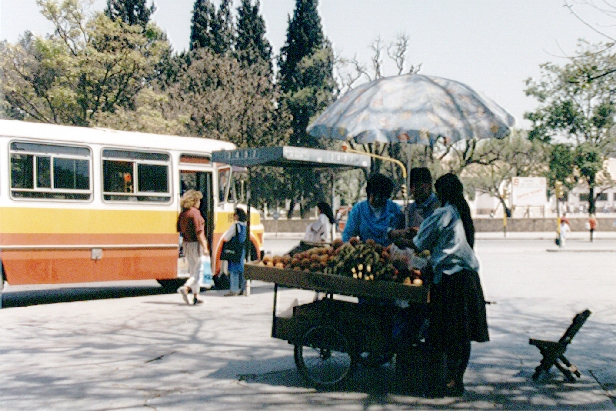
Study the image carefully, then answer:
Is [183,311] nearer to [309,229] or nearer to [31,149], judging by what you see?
[309,229]

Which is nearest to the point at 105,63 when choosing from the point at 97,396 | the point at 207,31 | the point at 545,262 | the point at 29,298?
the point at 29,298

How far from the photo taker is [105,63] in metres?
26.3

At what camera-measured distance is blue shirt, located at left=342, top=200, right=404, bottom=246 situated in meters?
6.64

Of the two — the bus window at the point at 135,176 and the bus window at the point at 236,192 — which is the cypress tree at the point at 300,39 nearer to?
the bus window at the point at 236,192

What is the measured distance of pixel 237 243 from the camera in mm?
12734

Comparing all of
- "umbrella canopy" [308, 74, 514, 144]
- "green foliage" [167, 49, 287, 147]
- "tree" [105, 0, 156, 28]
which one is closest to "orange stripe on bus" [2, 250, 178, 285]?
"umbrella canopy" [308, 74, 514, 144]

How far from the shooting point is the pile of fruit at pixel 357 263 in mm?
5762

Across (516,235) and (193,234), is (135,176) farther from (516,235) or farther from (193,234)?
(516,235)

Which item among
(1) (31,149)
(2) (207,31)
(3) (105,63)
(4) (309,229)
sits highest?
(2) (207,31)

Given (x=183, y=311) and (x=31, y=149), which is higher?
(x=31, y=149)

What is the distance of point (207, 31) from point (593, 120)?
29.1 meters

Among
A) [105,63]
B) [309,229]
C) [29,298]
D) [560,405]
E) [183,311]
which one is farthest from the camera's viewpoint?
[105,63]

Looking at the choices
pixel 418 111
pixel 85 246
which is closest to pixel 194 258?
pixel 85 246

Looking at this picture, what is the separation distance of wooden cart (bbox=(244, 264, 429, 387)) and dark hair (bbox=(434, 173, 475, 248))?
84 cm
